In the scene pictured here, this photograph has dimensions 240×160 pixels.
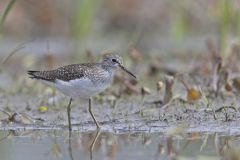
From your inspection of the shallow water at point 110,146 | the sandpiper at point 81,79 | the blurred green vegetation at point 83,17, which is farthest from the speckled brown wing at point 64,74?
the blurred green vegetation at point 83,17

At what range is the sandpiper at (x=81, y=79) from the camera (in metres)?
8.03

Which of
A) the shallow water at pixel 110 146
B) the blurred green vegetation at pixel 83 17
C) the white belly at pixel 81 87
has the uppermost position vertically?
the blurred green vegetation at pixel 83 17

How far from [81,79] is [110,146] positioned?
1309 millimetres

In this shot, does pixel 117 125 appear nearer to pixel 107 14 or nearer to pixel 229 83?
pixel 229 83

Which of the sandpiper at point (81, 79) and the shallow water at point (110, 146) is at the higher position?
the sandpiper at point (81, 79)

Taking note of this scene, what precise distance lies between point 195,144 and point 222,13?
398cm

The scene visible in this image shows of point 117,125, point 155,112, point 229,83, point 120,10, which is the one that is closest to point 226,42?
point 229,83

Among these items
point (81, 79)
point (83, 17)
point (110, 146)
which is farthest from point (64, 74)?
point (83, 17)

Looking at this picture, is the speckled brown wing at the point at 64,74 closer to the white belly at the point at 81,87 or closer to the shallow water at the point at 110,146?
the white belly at the point at 81,87

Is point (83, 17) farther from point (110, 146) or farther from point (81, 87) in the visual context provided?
point (110, 146)

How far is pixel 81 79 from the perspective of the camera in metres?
8.09

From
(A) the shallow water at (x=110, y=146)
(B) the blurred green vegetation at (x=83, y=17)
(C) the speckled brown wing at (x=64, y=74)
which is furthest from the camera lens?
(B) the blurred green vegetation at (x=83, y=17)

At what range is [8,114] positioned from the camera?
8328 millimetres

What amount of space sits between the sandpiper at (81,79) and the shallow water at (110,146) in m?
0.48
